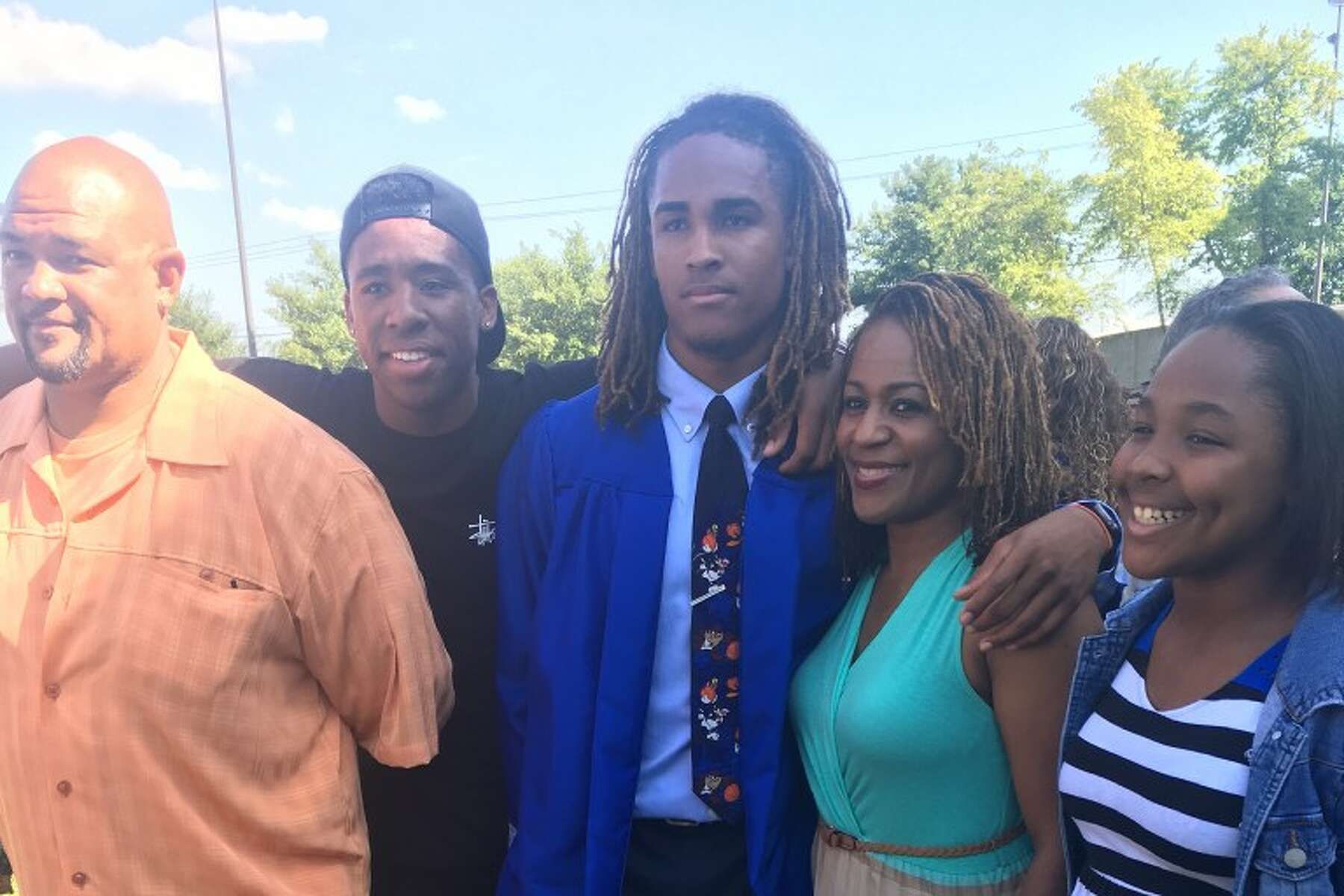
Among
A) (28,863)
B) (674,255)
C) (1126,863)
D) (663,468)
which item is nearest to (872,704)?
(1126,863)

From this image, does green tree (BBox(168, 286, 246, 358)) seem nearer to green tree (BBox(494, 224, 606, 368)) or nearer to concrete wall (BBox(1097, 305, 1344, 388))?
green tree (BBox(494, 224, 606, 368))

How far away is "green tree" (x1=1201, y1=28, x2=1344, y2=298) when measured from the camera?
84.3 feet

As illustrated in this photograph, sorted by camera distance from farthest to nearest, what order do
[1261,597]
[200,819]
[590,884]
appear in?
[590,884] < [200,819] < [1261,597]

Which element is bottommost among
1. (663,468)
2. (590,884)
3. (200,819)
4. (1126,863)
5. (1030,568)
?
(590,884)

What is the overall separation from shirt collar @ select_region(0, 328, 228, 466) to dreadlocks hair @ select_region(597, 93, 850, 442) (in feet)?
2.83

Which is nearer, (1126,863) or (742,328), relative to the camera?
(1126,863)

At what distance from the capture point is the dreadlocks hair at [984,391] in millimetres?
1898

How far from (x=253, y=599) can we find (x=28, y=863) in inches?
27.8

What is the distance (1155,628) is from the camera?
1.81 meters

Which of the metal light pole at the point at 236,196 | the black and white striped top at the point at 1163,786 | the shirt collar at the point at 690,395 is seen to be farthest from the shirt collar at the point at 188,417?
the metal light pole at the point at 236,196

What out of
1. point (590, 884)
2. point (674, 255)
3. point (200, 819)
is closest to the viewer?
point (200, 819)

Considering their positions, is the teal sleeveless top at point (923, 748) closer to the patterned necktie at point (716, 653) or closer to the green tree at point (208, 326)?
the patterned necktie at point (716, 653)

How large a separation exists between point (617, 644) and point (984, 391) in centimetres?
97

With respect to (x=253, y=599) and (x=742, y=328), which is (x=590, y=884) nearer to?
(x=253, y=599)
